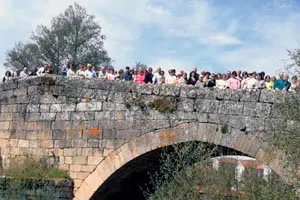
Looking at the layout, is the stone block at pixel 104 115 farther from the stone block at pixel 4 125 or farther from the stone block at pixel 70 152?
the stone block at pixel 4 125

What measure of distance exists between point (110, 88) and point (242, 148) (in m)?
3.58

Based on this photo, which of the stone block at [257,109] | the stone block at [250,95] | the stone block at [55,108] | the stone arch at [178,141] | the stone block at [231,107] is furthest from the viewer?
the stone block at [55,108]

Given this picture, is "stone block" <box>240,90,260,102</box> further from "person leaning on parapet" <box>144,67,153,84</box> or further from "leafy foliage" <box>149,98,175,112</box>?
"person leaning on parapet" <box>144,67,153,84</box>

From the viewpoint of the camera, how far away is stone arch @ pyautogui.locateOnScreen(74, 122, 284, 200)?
1002cm

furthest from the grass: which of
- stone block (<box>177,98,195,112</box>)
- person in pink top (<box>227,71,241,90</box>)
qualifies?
person in pink top (<box>227,71,241,90</box>)

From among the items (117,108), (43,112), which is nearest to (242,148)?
(117,108)

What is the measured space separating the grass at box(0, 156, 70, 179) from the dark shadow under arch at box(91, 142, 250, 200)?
1158 mm

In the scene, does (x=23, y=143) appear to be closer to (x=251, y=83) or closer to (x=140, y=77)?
(x=140, y=77)

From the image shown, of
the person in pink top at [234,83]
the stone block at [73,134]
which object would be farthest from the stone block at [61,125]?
the person in pink top at [234,83]

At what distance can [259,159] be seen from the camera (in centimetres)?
1000

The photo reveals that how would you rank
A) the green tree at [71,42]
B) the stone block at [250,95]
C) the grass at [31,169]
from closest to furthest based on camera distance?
the stone block at [250,95], the grass at [31,169], the green tree at [71,42]

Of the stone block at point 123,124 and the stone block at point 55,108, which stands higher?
the stone block at point 55,108

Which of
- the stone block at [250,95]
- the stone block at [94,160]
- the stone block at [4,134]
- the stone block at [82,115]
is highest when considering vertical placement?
the stone block at [250,95]

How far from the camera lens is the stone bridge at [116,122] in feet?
34.0
